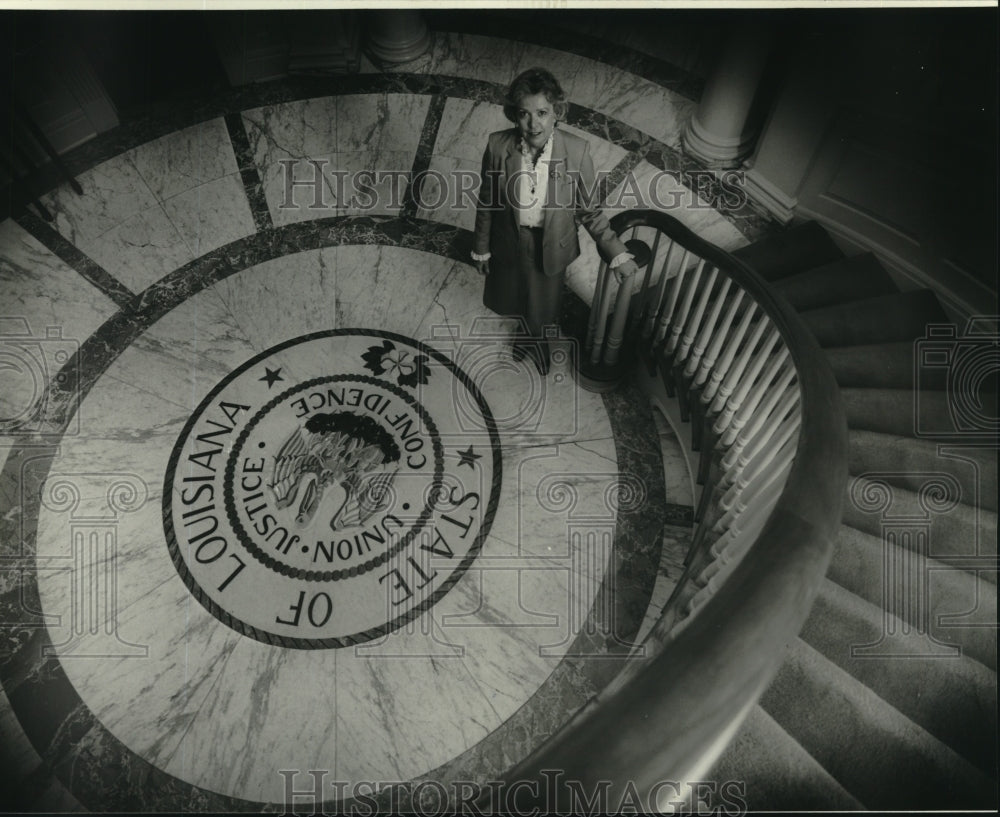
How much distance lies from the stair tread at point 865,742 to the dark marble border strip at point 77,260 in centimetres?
356

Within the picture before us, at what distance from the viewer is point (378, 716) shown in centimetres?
261

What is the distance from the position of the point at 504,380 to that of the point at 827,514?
2.16m

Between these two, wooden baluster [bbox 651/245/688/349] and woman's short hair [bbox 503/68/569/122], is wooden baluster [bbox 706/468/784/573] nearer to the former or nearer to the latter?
wooden baluster [bbox 651/245/688/349]

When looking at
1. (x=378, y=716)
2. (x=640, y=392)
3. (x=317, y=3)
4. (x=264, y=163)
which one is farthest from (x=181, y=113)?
(x=378, y=716)

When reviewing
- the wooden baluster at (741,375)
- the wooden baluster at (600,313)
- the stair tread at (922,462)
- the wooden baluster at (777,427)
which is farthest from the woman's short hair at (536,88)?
the stair tread at (922,462)

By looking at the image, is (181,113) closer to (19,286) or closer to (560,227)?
(19,286)

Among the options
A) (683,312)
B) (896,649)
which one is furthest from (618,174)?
(896,649)

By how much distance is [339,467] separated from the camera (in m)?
Answer: 3.12

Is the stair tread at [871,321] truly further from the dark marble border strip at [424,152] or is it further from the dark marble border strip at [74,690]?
the dark marble border strip at [424,152]

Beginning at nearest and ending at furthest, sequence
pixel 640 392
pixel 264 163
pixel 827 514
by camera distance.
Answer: pixel 827 514
pixel 640 392
pixel 264 163

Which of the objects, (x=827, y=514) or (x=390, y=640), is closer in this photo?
(x=827, y=514)

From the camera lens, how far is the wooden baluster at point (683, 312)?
257cm

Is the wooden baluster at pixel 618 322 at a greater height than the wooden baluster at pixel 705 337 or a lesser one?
greater

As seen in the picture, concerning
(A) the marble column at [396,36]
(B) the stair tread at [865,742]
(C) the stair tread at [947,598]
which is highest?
(A) the marble column at [396,36]
